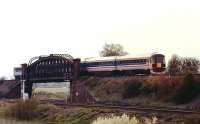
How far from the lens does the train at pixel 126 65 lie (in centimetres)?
6781

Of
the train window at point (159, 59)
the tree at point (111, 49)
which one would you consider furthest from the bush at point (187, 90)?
the tree at point (111, 49)

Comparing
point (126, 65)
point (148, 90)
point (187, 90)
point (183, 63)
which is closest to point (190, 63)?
point (183, 63)

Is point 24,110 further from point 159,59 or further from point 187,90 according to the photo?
point 159,59

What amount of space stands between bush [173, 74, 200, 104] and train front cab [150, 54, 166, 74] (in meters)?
13.1

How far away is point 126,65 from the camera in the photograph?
236 ft

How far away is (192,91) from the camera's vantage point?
53.4m

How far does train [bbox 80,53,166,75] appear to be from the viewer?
67812mm

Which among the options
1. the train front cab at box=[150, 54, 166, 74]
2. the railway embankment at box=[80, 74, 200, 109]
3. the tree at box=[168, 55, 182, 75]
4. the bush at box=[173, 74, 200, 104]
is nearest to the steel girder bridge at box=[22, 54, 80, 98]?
the railway embankment at box=[80, 74, 200, 109]

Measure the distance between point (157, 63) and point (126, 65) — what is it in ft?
→ 19.1

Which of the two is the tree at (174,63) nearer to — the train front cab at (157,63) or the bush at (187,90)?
the train front cab at (157,63)

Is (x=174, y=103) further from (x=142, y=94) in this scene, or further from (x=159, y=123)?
(x=159, y=123)

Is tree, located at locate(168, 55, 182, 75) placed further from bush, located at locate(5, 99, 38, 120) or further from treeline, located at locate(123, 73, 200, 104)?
bush, located at locate(5, 99, 38, 120)

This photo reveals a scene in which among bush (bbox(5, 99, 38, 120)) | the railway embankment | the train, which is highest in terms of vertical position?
the train

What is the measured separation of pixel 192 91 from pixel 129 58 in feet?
62.6
